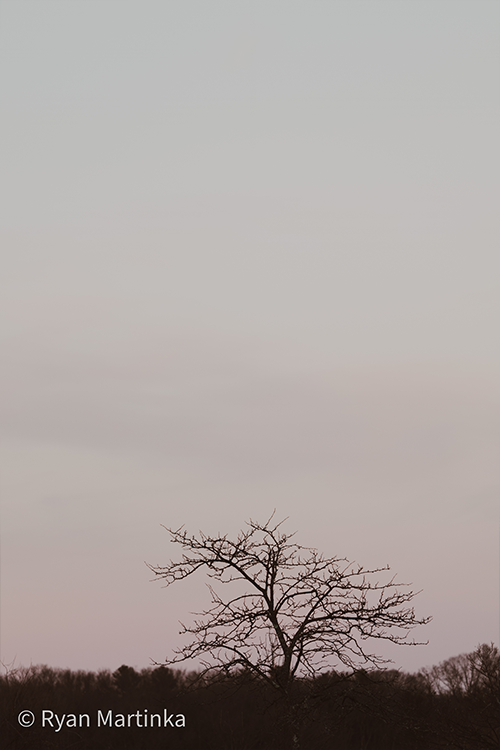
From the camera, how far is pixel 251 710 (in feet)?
245

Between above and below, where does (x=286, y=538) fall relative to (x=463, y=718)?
above

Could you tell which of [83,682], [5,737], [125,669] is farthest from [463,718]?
[83,682]

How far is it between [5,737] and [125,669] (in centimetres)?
6444

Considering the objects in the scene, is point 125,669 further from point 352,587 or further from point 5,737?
point 352,587

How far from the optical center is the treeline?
17375 mm

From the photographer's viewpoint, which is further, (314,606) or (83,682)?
(83,682)

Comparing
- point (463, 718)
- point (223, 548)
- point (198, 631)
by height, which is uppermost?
point (223, 548)

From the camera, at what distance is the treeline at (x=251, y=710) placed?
1738 centimetres

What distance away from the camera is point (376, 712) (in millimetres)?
17422

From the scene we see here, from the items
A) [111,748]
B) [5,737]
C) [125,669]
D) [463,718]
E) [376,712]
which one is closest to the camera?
[376,712]

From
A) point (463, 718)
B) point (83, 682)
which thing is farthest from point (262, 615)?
point (83, 682)

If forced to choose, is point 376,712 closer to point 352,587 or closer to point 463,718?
point 352,587

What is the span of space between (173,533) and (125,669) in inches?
3560

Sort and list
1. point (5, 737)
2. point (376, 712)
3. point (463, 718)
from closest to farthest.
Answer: point (376, 712), point (463, 718), point (5, 737)
